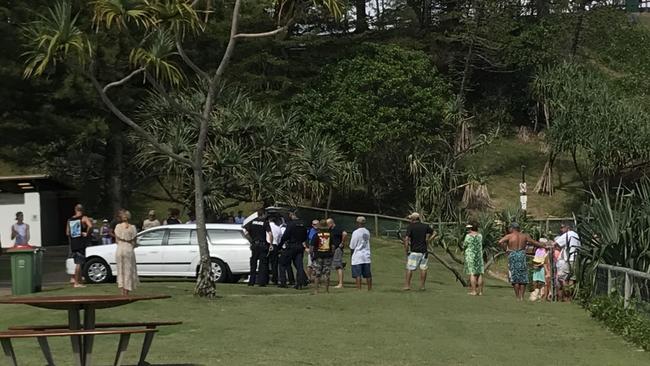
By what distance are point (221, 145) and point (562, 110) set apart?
15.7 metres

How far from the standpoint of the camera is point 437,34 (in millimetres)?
50531

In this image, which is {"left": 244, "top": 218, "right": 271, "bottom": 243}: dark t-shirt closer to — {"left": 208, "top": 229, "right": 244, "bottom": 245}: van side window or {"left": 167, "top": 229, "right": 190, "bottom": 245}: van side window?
{"left": 208, "top": 229, "right": 244, "bottom": 245}: van side window

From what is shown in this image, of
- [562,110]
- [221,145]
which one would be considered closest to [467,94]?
[562,110]

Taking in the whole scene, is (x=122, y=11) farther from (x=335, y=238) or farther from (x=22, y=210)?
(x=22, y=210)

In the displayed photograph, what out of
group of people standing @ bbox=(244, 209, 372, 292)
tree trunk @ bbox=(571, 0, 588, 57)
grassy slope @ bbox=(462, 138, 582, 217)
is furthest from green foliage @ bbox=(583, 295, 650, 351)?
tree trunk @ bbox=(571, 0, 588, 57)

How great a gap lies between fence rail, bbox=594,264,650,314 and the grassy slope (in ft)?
88.0

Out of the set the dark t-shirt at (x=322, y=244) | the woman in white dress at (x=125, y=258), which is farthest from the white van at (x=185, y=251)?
the woman in white dress at (x=125, y=258)

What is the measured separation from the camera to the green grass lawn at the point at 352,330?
11977 millimetres

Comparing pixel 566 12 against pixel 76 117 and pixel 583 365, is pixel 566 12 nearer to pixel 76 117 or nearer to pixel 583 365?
pixel 76 117

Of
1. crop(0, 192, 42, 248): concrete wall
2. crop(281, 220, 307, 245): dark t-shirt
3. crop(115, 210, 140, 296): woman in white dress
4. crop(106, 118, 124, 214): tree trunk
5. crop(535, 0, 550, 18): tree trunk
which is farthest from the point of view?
crop(535, 0, 550, 18): tree trunk

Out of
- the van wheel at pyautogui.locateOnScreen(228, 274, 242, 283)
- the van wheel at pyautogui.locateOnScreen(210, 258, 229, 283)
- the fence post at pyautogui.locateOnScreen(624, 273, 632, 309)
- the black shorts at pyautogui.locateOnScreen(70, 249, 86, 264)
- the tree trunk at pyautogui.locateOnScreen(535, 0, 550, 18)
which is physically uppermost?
the tree trunk at pyautogui.locateOnScreen(535, 0, 550, 18)

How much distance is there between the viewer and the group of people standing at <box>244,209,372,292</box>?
69.8 ft

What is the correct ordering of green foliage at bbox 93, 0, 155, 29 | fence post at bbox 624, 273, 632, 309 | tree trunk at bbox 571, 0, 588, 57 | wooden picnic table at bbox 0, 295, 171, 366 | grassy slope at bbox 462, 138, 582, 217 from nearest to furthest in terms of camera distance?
wooden picnic table at bbox 0, 295, 171, 366, fence post at bbox 624, 273, 632, 309, green foliage at bbox 93, 0, 155, 29, grassy slope at bbox 462, 138, 582, 217, tree trunk at bbox 571, 0, 588, 57

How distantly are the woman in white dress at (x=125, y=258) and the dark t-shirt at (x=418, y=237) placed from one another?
21.2ft
